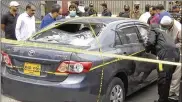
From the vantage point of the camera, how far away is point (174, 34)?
5.16 meters

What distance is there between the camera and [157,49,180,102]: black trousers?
4875 mm

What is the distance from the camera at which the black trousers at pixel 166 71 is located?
4.88 meters

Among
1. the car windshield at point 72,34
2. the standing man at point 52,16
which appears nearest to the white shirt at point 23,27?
the standing man at point 52,16

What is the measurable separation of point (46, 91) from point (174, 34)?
2.40m

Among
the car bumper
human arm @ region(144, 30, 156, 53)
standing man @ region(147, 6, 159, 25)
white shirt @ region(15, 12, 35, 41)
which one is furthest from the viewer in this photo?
standing man @ region(147, 6, 159, 25)

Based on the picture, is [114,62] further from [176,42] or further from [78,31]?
[176,42]

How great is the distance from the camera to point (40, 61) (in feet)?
13.8

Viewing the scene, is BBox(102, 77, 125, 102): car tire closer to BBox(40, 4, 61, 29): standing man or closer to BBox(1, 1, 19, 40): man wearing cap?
BBox(40, 4, 61, 29): standing man

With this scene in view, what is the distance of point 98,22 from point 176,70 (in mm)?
1539

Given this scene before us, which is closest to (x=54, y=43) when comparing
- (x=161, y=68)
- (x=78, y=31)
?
(x=78, y=31)

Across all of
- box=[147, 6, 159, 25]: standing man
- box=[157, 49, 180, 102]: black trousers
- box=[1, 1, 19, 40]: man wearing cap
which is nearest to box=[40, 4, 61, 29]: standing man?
box=[1, 1, 19, 40]: man wearing cap

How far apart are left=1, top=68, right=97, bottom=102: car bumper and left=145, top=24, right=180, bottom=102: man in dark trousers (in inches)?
53.6

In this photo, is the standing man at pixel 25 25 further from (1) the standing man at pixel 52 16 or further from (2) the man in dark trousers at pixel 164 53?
(2) the man in dark trousers at pixel 164 53

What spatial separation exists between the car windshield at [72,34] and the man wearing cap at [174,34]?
102 centimetres
